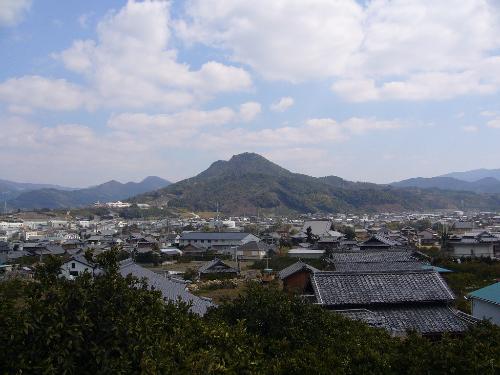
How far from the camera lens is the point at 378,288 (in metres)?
14.5

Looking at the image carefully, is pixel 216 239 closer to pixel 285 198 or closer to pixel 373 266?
pixel 373 266

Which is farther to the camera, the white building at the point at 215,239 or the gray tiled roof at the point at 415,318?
the white building at the point at 215,239

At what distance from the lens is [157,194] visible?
6865 inches

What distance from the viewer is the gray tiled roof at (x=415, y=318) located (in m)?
12.6

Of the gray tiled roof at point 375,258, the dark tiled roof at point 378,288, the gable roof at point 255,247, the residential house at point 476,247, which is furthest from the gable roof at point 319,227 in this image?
the dark tiled roof at point 378,288

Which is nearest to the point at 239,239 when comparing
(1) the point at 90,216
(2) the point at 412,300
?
(2) the point at 412,300

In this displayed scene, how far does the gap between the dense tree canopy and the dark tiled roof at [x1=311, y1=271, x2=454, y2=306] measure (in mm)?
5288

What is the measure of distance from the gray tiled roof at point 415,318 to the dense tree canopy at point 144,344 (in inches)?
164

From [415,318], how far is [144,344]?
994 centimetres

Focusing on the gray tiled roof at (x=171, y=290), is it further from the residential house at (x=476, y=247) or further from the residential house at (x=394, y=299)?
the residential house at (x=476, y=247)

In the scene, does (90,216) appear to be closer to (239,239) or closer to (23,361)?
(239,239)

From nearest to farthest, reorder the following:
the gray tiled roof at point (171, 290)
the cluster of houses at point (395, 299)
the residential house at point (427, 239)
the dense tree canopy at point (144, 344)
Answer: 1. the dense tree canopy at point (144, 344)
2. the cluster of houses at point (395, 299)
3. the gray tiled roof at point (171, 290)
4. the residential house at point (427, 239)

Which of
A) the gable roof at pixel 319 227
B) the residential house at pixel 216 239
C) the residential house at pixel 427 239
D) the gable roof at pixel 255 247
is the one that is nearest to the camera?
the gable roof at pixel 255 247

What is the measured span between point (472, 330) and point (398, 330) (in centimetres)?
450
